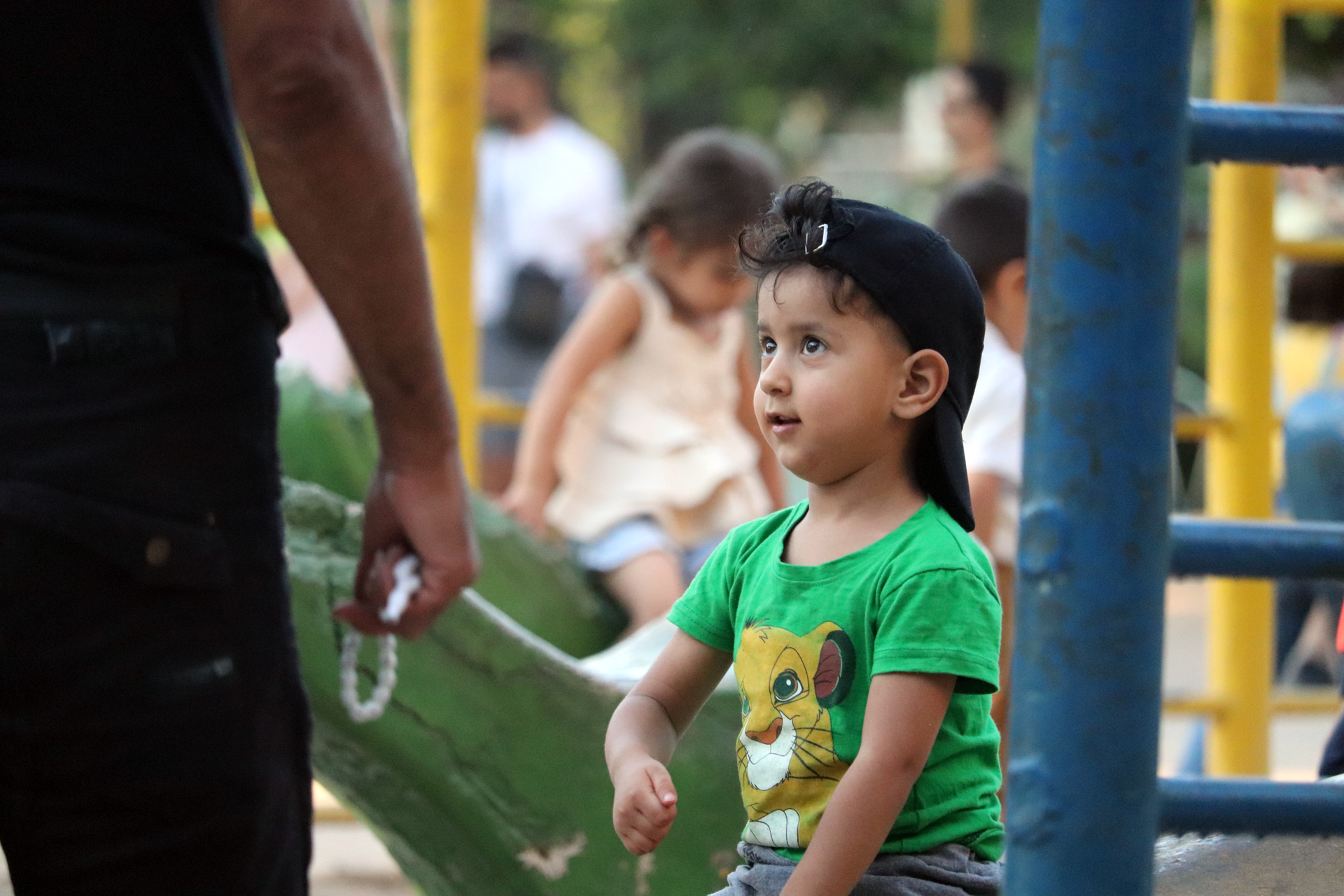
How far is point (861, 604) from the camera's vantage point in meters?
1.28

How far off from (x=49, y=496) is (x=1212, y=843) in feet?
3.11

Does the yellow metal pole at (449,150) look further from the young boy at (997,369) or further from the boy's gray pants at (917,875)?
the boy's gray pants at (917,875)

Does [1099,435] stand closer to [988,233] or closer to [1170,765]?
[988,233]

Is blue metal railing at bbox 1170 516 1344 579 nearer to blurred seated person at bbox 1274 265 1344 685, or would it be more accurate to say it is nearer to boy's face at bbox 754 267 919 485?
boy's face at bbox 754 267 919 485

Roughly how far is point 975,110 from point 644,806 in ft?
17.1

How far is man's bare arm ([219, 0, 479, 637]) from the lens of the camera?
120cm

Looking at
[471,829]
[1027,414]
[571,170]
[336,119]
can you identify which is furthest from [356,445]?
[571,170]

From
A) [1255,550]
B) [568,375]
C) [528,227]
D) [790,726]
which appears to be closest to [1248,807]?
[1255,550]

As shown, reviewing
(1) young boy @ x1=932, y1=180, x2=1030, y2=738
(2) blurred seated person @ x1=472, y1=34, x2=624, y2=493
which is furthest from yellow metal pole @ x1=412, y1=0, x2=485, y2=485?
(2) blurred seated person @ x1=472, y1=34, x2=624, y2=493

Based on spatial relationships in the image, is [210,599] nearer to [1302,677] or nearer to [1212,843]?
[1212,843]

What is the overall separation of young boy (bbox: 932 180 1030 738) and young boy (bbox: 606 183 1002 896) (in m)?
1.47

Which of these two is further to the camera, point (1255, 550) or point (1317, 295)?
point (1317, 295)

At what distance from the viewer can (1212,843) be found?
137cm

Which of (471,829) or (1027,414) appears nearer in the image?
(1027,414)
